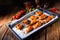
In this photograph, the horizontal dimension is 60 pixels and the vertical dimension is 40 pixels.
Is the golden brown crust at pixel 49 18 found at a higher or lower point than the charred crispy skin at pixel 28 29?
higher

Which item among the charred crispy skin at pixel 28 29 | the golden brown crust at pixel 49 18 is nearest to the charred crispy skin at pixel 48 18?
the golden brown crust at pixel 49 18

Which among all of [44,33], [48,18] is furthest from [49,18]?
[44,33]

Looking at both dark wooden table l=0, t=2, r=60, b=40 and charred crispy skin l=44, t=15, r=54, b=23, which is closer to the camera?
dark wooden table l=0, t=2, r=60, b=40

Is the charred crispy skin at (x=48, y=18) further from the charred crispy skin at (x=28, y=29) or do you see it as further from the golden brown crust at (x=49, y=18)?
the charred crispy skin at (x=28, y=29)

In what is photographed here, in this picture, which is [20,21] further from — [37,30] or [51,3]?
[51,3]

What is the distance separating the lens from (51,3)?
130 cm

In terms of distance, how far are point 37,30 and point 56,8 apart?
42 cm

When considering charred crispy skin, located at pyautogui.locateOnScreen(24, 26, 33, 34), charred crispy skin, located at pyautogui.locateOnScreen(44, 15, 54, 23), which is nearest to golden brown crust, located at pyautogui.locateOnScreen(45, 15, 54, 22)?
charred crispy skin, located at pyautogui.locateOnScreen(44, 15, 54, 23)

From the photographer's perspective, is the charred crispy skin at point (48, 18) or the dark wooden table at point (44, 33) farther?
the charred crispy skin at point (48, 18)

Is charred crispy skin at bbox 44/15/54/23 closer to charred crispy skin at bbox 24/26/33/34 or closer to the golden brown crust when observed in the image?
the golden brown crust

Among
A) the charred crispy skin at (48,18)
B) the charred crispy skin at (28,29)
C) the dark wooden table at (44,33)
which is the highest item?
the charred crispy skin at (48,18)

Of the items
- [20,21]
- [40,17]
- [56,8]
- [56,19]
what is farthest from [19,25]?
[56,8]

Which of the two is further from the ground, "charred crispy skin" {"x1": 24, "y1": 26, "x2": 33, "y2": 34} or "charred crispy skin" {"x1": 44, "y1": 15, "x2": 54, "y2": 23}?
"charred crispy skin" {"x1": 44, "y1": 15, "x2": 54, "y2": 23}

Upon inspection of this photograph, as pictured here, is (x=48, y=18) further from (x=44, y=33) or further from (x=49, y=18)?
(x=44, y=33)
